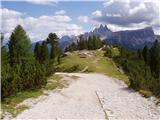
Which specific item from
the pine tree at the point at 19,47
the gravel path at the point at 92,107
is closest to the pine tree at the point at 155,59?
the pine tree at the point at 19,47

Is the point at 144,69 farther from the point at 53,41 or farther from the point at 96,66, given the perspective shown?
the point at 53,41

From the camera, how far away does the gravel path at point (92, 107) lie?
84.7 ft

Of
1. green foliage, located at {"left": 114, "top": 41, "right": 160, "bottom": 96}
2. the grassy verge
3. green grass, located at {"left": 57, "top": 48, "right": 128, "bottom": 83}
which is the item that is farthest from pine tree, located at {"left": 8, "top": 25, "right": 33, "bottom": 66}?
the grassy verge

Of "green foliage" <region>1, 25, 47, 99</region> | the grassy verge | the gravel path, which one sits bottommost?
the gravel path

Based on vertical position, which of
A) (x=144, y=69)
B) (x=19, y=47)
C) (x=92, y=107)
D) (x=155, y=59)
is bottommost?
(x=155, y=59)

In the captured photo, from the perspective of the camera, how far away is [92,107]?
97.2ft

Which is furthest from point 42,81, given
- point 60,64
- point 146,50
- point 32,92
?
point 146,50

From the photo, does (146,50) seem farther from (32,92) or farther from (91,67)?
(32,92)

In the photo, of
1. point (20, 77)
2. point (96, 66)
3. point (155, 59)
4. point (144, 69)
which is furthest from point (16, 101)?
point (155, 59)

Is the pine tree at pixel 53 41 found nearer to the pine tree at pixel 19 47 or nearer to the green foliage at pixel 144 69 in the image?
the green foliage at pixel 144 69

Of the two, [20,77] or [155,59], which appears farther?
[155,59]

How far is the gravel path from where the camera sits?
84.7ft

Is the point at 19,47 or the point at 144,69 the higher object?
the point at 19,47

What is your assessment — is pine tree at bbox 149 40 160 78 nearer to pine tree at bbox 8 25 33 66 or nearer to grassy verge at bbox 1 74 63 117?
pine tree at bbox 8 25 33 66
